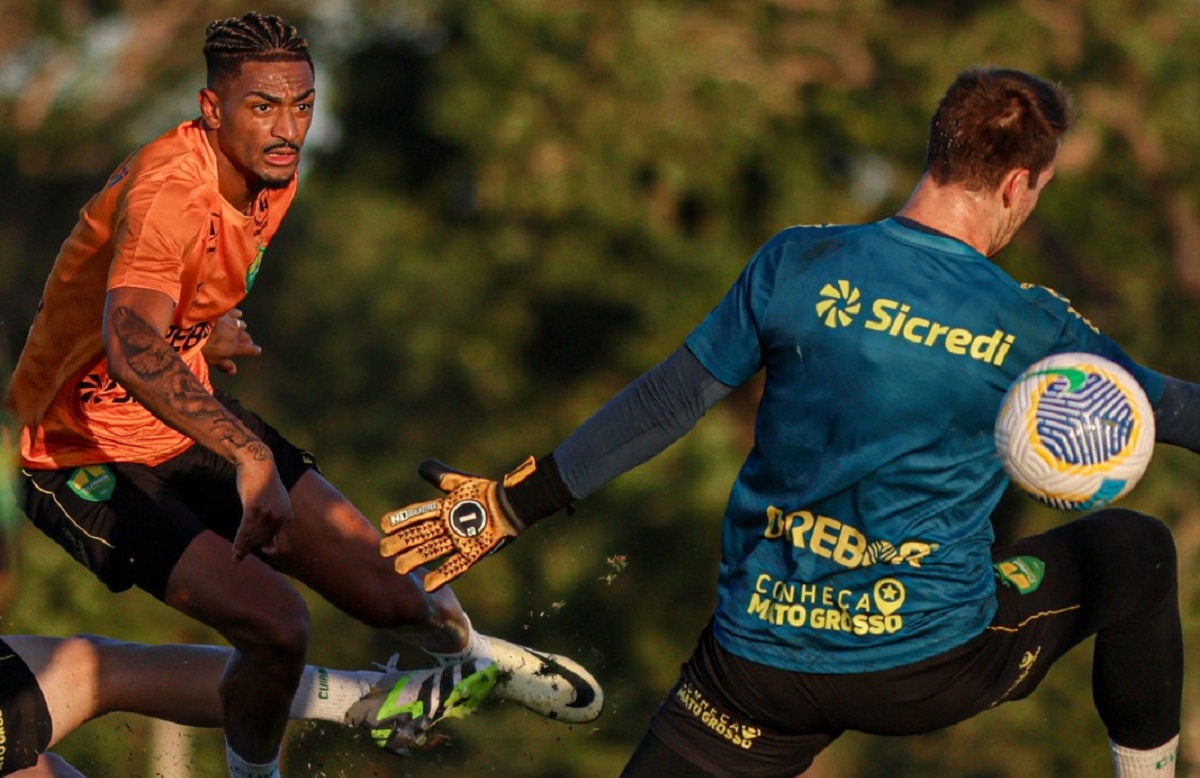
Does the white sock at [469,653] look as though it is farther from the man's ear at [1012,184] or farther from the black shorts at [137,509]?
the man's ear at [1012,184]

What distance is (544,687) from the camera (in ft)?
21.3

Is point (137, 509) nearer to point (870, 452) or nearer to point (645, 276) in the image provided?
point (870, 452)

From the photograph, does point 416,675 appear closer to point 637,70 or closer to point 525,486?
point 525,486

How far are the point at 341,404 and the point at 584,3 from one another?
5.57 meters

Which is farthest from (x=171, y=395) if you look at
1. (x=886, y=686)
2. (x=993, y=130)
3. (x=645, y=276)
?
(x=645, y=276)

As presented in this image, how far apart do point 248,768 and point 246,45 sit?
2.20 metres

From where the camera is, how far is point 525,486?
4.45 m

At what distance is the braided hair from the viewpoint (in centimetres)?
544

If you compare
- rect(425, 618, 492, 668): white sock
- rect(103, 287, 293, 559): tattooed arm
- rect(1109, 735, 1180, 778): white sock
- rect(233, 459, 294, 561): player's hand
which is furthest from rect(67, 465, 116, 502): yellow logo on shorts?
rect(1109, 735, 1180, 778): white sock

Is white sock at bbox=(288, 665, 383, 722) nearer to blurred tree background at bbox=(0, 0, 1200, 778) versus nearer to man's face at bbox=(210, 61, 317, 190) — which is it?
man's face at bbox=(210, 61, 317, 190)

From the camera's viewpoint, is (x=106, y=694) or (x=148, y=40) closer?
(x=106, y=694)

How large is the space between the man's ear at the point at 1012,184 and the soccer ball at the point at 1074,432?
1.32ft

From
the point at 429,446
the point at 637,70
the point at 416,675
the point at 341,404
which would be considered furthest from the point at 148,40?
the point at 416,675

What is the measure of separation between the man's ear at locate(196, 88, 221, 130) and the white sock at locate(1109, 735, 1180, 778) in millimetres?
3027
